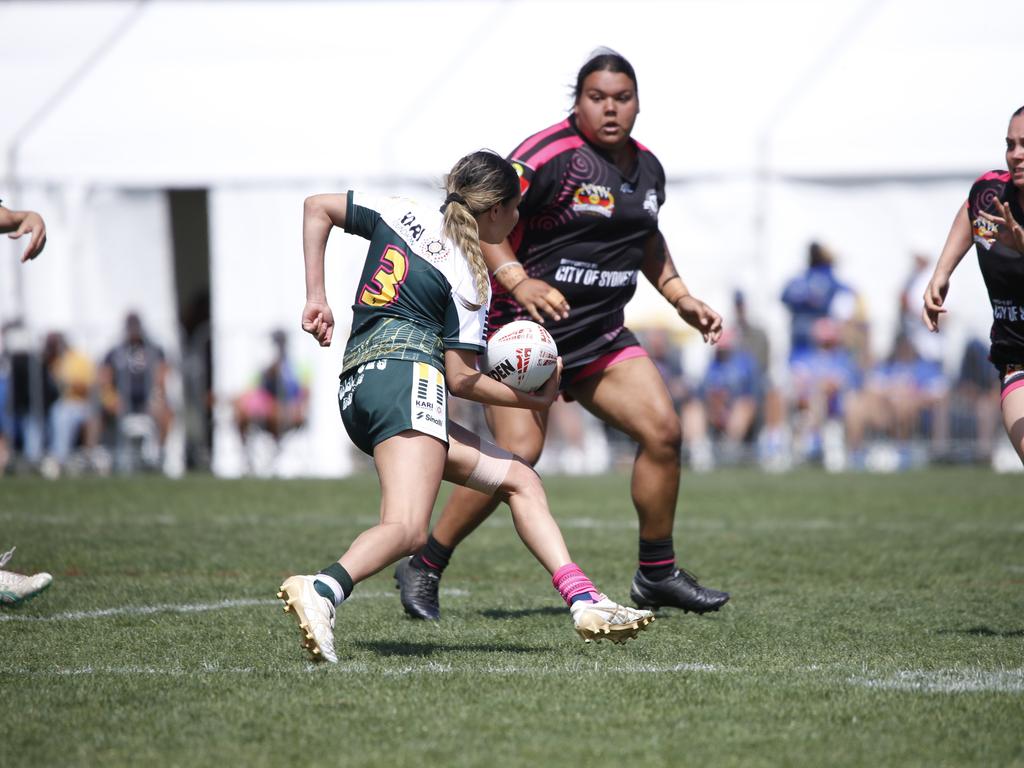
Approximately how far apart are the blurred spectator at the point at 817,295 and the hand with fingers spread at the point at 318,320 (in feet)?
36.9

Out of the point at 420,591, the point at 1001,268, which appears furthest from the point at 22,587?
the point at 1001,268

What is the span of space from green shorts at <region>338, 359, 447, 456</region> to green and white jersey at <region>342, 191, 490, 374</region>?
0.05m

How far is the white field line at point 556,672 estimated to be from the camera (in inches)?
185

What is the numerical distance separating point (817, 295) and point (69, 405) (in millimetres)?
8142

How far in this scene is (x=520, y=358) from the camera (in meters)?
5.21

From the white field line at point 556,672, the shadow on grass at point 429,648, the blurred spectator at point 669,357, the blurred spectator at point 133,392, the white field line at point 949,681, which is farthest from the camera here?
the blurred spectator at point 669,357

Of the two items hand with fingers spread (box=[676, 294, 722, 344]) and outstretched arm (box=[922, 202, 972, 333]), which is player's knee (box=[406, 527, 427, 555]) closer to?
hand with fingers spread (box=[676, 294, 722, 344])

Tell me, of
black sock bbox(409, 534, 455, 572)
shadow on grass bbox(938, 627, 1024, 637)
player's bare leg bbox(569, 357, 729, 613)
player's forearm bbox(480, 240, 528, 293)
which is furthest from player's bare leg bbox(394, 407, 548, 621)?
shadow on grass bbox(938, 627, 1024, 637)

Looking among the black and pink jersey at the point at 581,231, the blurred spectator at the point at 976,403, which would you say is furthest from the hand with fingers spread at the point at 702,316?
the blurred spectator at the point at 976,403

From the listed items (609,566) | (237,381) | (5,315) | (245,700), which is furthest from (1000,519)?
(5,315)

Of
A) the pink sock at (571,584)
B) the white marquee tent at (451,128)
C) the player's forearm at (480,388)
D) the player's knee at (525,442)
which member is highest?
the white marquee tent at (451,128)

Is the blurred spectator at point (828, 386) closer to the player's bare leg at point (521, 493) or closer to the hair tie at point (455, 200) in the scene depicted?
the player's bare leg at point (521, 493)

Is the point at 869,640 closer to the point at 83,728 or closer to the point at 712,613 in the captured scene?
the point at 712,613

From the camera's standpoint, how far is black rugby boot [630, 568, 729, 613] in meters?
6.23
